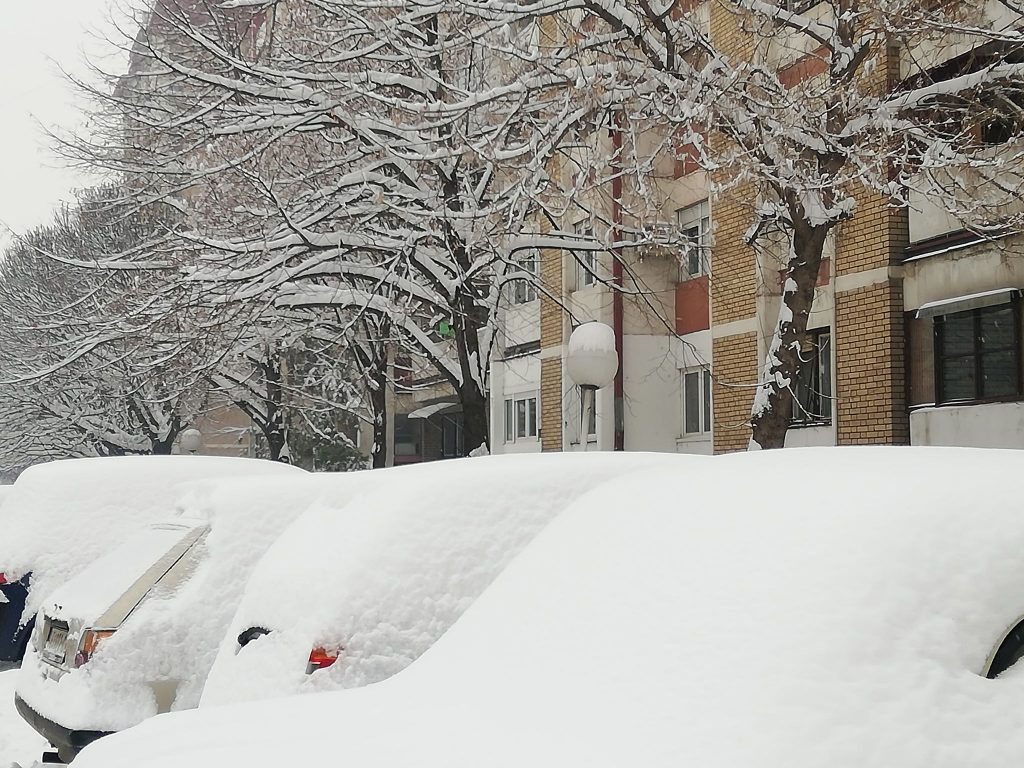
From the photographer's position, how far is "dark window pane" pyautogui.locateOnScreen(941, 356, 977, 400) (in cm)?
1534

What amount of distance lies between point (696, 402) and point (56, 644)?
655 inches

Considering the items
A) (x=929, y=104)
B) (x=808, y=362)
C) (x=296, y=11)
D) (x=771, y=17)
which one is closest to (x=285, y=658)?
(x=771, y=17)

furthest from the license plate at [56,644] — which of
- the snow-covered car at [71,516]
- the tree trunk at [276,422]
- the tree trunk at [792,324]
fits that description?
the tree trunk at [276,422]

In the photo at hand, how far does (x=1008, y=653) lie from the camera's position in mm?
2729

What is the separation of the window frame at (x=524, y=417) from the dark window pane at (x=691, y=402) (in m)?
4.50

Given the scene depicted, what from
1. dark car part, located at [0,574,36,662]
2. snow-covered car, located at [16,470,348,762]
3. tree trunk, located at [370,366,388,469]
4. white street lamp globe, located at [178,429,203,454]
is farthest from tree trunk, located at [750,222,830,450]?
white street lamp globe, located at [178,429,203,454]

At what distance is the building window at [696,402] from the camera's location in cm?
2205

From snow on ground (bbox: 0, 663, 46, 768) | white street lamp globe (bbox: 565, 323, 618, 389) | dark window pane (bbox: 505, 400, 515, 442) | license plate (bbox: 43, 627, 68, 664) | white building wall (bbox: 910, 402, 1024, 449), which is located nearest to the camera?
license plate (bbox: 43, 627, 68, 664)

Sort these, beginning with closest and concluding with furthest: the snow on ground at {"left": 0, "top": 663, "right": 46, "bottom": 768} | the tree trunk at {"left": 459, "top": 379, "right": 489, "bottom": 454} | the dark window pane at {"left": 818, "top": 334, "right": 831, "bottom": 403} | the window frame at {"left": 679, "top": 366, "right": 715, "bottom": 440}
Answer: the snow on ground at {"left": 0, "top": 663, "right": 46, "bottom": 768}
the tree trunk at {"left": 459, "top": 379, "right": 489, "bottom": 454}
the dark window pane at {"left": 818, "top": 334, "right": 831, "bottom": 403}
the window frame at {"left": 679, "top": 366, "right": 715, "bottom": 440}

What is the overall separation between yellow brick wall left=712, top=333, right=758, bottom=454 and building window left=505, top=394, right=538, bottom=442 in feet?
24.6

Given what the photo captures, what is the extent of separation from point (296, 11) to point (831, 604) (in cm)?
1698

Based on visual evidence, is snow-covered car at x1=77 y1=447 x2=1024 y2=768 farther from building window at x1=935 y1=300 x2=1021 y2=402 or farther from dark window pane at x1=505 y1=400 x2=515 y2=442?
dark window pane at x1=505 y1=400 x2=515 y2=442

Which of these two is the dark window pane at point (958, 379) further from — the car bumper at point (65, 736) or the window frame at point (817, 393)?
the car bumper at point (65, 736)

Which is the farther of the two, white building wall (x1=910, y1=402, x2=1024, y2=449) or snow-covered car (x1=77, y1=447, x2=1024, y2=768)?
white building wall (x1=910, y1=402, x2=1024, y2=449)
